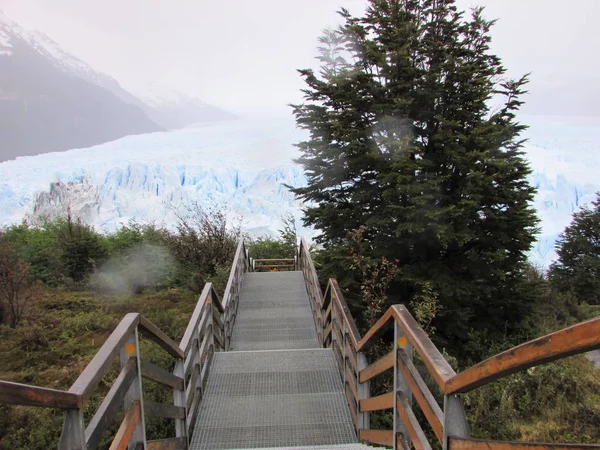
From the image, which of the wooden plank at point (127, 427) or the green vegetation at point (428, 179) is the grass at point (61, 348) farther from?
the green vegetation at point (428, 179)

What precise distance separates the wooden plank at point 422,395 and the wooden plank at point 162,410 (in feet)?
4.62

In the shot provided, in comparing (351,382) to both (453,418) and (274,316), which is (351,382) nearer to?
(453,418)

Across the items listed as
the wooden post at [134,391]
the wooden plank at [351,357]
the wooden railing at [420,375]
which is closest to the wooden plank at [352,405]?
the wooden railing at [420,375]

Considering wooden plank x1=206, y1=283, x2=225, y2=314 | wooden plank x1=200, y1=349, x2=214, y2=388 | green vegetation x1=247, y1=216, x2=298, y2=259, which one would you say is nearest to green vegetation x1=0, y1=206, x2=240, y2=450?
wooden plank x1=200, y1=349, x2=214, y2=388

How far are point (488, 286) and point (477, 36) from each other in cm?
551

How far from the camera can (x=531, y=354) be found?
1.36 meters

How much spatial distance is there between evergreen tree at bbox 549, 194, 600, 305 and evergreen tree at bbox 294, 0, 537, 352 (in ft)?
36.5

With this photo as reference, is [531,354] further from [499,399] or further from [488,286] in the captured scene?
[488,286]

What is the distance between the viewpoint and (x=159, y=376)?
9.41 feet

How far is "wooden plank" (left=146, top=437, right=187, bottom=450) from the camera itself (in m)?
2.75

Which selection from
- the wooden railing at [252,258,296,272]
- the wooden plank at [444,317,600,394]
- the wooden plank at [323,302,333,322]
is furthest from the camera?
the wooden railing at [252,258,296,272]

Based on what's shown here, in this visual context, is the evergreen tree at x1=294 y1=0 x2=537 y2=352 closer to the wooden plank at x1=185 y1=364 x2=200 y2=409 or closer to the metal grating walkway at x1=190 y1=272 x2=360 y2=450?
the metal grating walkway at x1=190 y1=272 x2=360 y2=450

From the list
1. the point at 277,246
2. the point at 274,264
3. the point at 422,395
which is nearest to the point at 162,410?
the point at 422,395

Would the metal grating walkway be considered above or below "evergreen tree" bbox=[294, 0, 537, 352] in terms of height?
below
